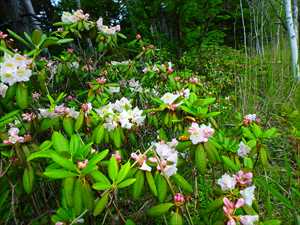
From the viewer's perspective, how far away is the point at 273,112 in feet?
9.66

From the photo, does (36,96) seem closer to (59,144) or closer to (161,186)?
(59,144)

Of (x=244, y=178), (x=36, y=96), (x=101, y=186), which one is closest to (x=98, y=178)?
(x=101, y=186)

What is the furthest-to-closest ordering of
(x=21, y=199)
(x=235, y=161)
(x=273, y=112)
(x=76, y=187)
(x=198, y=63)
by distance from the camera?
1. (x=198, y=63)
2. (x=273, y=112)
3. (x=21, y=199)
4. (x=235, y=161)
5. (x=76, y=187)

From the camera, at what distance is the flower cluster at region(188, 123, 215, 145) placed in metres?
1.15

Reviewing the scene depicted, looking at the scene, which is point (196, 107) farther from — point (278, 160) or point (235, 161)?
point (278, 160)

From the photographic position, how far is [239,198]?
1.04 m

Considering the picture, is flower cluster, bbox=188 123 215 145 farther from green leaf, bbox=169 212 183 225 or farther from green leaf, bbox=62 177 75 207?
green leaf, bbox=62 177 75 207

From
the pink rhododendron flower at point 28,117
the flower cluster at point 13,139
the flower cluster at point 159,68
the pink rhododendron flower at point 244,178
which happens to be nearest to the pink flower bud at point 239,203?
the pink rhododendron flower at point 244,178

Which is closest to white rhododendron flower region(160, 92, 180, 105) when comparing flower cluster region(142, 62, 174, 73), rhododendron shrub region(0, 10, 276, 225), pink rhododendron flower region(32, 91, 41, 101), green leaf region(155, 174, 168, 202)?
rhododendron shrub region(0, 10, 276, 225)

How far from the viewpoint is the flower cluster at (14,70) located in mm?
1227

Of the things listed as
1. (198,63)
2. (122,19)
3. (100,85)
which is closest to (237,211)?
(100,85)

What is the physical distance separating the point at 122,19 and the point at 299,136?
558cm

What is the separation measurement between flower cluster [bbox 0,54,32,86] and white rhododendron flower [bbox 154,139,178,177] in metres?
0.49

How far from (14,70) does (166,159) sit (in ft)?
1.85
